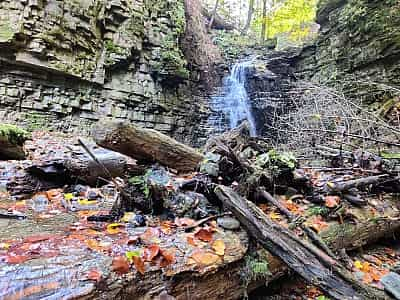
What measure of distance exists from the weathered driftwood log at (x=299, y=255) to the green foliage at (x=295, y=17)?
15.9m

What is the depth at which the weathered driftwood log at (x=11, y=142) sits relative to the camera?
438cm

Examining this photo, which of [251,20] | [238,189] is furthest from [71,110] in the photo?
[251,20]

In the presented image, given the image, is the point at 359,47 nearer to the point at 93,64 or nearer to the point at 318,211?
the point at 318,211

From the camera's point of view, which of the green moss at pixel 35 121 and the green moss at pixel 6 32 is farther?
the green moss at pixel 35 121

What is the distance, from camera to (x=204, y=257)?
6.79 ft

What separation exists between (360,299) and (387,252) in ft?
6.37

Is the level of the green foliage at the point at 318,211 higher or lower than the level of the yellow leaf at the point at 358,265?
higher

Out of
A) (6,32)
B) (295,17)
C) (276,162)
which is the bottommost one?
(276,162)

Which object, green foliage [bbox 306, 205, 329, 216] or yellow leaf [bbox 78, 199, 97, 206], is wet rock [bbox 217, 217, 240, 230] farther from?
yellow leaf [bbox 78, 199, 97, 206]

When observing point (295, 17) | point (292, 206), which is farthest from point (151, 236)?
point (295, 17)

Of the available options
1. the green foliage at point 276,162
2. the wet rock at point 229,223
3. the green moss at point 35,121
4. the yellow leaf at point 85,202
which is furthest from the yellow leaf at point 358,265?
the green moss at point 35,121

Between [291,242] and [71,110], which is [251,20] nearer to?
[71,110]

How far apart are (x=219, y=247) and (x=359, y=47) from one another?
10.7m

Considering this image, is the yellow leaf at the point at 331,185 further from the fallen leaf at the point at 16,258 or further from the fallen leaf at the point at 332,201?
the fallen leaf at the point at 16,258
